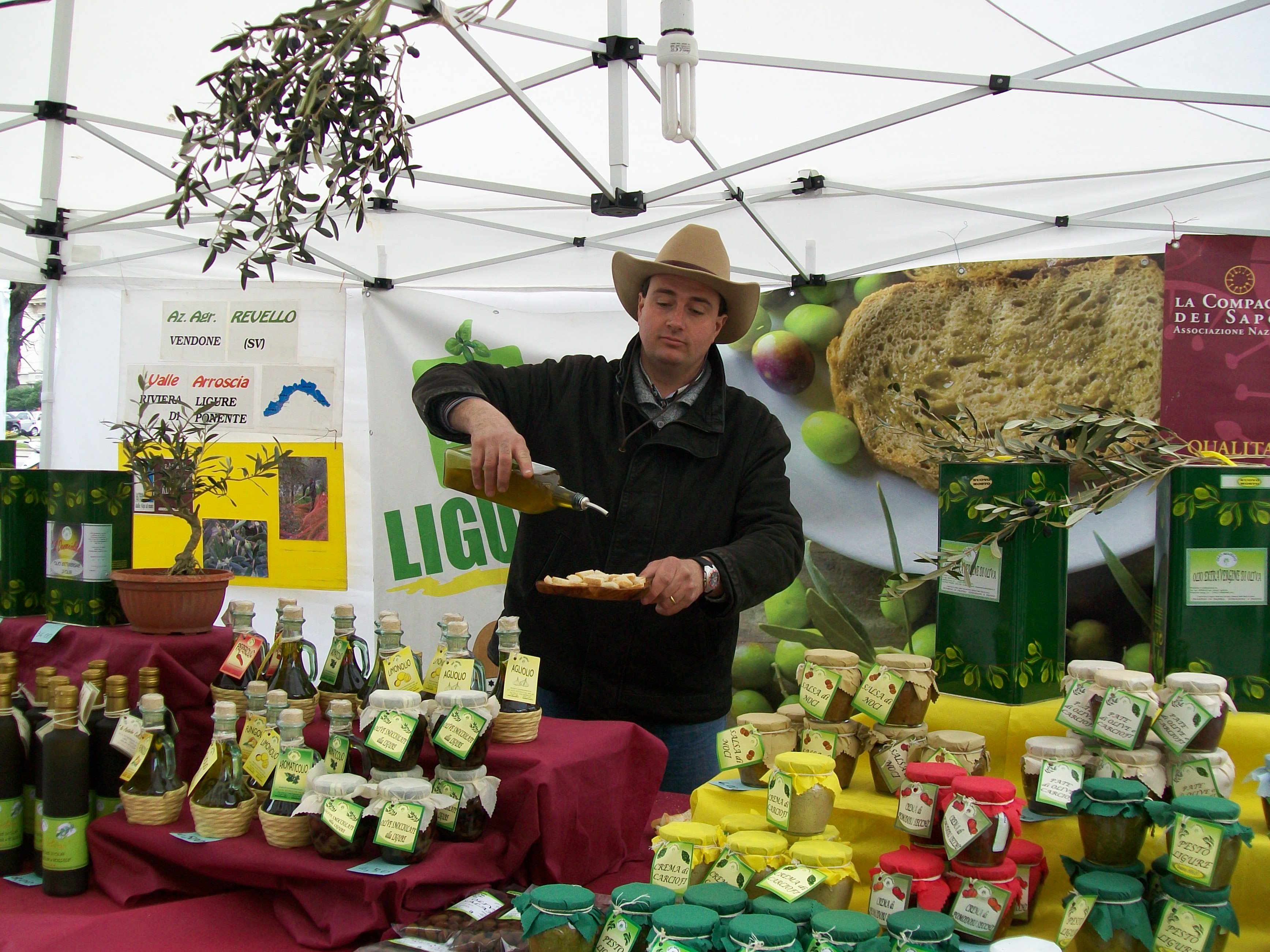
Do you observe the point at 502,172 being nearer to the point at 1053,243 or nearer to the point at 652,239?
the point at 652,239

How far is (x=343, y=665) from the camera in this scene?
1.93 meters

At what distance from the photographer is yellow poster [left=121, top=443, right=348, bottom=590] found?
168 inches

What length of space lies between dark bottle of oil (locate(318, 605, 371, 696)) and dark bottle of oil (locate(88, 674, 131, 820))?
1.16 ft

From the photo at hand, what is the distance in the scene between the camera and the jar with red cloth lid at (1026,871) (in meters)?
1.27

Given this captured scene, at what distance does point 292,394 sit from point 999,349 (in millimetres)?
2913

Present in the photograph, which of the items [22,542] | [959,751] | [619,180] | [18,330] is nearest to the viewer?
[959,751]

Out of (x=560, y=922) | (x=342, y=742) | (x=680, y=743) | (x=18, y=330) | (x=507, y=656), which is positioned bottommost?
(x=680, y=743)

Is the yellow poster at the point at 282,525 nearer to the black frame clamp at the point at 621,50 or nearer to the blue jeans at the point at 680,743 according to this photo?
the black frame clamp at the point at 621,50

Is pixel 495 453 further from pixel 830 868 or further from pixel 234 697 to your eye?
pixel 830 868

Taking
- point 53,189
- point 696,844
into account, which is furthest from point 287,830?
point 53,189

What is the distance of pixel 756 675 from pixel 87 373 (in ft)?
10.8

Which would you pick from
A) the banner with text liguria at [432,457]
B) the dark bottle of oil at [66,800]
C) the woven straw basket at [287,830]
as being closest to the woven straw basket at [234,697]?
the dark bottle of oil at [66,800]

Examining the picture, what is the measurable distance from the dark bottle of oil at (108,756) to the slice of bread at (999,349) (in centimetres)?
255

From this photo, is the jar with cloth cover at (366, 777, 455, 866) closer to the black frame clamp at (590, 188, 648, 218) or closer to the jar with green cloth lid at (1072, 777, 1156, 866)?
the jar with green cloth lid at (1072, 777, 1156, 866)
